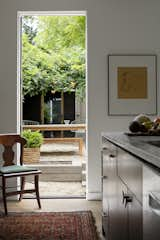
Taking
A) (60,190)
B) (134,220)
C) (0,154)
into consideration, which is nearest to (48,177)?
(60,190)

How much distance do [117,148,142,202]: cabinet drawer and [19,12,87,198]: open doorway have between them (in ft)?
9.46

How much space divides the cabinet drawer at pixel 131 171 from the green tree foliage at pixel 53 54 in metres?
2.99

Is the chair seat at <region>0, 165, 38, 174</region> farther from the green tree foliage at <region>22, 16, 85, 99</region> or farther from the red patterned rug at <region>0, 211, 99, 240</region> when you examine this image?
the green tree foliage at <region>22, 16, 85, 99</region>

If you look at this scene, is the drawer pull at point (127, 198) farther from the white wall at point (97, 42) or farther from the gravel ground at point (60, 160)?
the gravel ground at point (60, 160)

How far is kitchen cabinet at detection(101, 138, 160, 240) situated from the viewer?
99cm

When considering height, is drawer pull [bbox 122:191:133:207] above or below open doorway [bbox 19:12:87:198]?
below

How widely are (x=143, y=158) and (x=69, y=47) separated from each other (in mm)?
3759

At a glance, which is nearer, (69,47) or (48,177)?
(69,47)

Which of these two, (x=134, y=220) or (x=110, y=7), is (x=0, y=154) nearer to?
(x=110, y=7)

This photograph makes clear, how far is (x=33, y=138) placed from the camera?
487 cm

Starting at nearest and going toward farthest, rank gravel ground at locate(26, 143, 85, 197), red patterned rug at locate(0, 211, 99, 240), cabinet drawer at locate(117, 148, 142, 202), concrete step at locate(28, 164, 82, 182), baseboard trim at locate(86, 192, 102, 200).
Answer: cabinet drawer at locate(117, 148, 142, 202) → red patterned rug at locate(0, 211, 99, 240) → baseboard trim at locate(86, 192, 102, 200) → gravel ground at locate(26, 143, 85, 197) → concrete step at locate(28, 164, 82, 182)

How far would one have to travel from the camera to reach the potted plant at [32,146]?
191 inches

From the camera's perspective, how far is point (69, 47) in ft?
15.6

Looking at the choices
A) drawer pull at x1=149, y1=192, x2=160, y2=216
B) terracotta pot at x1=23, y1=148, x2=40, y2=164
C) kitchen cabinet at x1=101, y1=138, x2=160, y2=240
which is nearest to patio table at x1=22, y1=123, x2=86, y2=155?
terracotta pot at x1=23, y1=148, x2=40, y2=164
